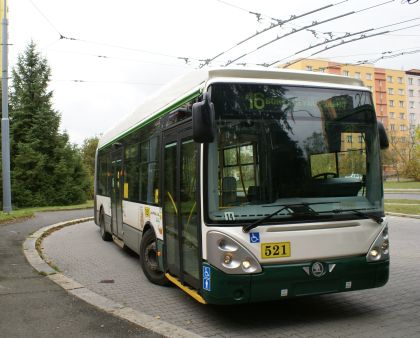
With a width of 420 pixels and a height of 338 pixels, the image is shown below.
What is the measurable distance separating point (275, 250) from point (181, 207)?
1439 millimetres

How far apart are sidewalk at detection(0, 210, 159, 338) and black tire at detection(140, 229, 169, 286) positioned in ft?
4.53

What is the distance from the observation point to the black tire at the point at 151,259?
7.35 meters

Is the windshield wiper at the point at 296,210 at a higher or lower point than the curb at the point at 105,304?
higher

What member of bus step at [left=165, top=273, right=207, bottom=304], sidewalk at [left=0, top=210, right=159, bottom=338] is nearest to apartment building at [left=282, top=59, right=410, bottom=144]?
sidewalk at [left=0, top=210, right=159, bottom=338]

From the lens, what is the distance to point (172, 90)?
6.92m

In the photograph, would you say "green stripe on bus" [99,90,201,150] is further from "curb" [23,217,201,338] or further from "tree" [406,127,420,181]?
"tree" [406,127,420,181]

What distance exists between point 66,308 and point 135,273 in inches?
104

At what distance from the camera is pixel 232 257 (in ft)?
16.0

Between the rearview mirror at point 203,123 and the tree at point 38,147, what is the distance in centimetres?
2770

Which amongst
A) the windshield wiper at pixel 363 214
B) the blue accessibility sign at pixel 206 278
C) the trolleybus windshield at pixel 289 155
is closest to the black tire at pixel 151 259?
the blue accessibility sign at pixel 206 278

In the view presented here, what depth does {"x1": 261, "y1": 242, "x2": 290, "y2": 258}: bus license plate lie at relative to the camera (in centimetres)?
494

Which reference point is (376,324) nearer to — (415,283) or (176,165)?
(415,283)

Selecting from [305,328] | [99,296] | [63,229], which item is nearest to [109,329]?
[99,296]

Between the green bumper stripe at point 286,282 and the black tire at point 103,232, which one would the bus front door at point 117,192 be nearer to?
the black tire at point 103,232
